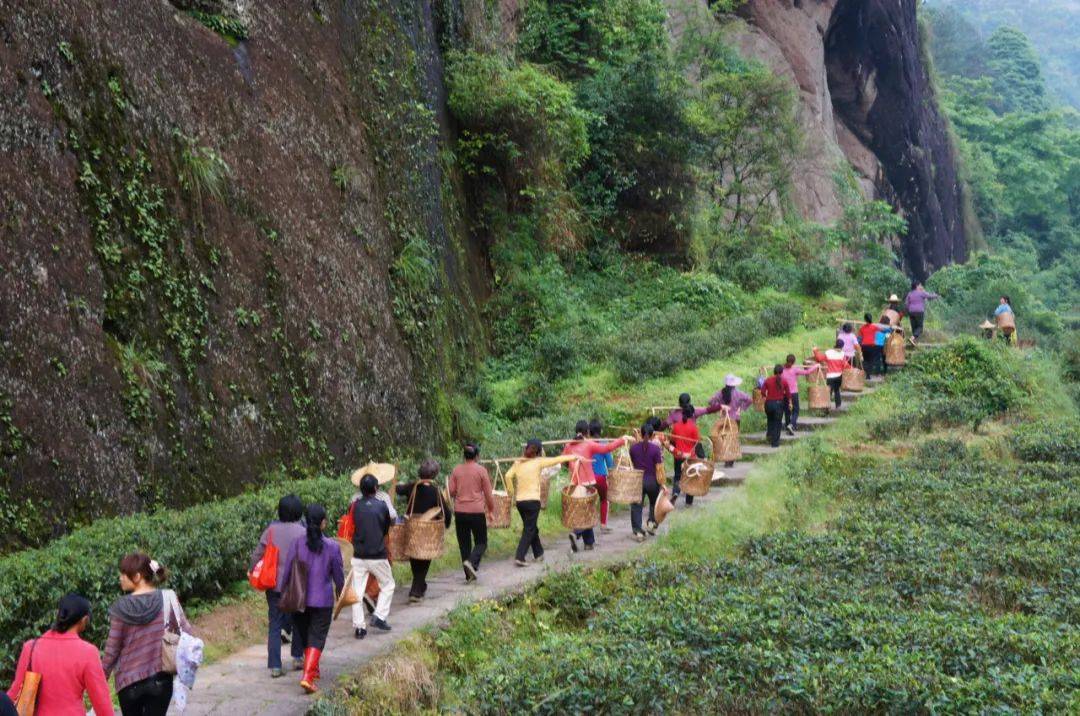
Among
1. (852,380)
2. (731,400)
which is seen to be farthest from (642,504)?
(852,380)

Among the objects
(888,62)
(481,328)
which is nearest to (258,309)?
(481,328)

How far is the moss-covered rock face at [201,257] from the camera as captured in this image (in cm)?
1045

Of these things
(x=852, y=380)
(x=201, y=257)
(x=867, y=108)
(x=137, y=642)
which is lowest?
(x=852, y=380)

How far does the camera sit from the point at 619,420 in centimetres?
2103

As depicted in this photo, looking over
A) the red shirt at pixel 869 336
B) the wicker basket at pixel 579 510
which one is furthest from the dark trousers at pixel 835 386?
the wicker basket at pixel 579 510

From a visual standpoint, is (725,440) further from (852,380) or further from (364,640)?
(364,640)

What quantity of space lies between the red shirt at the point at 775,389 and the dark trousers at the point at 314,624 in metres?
11.8

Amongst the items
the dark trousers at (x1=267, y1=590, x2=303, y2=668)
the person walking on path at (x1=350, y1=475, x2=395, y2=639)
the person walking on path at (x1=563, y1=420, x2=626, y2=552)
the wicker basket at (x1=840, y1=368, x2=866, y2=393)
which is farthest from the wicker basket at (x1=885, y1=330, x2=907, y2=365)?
the dark trousers at (x1=267, y1=590, x2=303, y2=668)

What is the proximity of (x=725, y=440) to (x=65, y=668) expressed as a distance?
1200cm

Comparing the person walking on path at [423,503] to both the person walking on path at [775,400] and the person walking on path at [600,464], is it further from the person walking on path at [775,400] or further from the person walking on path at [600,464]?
the person walking on path at [775,400]

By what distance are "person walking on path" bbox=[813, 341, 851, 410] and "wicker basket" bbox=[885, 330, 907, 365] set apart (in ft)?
9.72

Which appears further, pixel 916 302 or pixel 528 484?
pixel 916 302

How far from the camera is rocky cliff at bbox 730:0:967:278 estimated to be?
140 feet

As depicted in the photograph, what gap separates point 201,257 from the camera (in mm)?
13148
